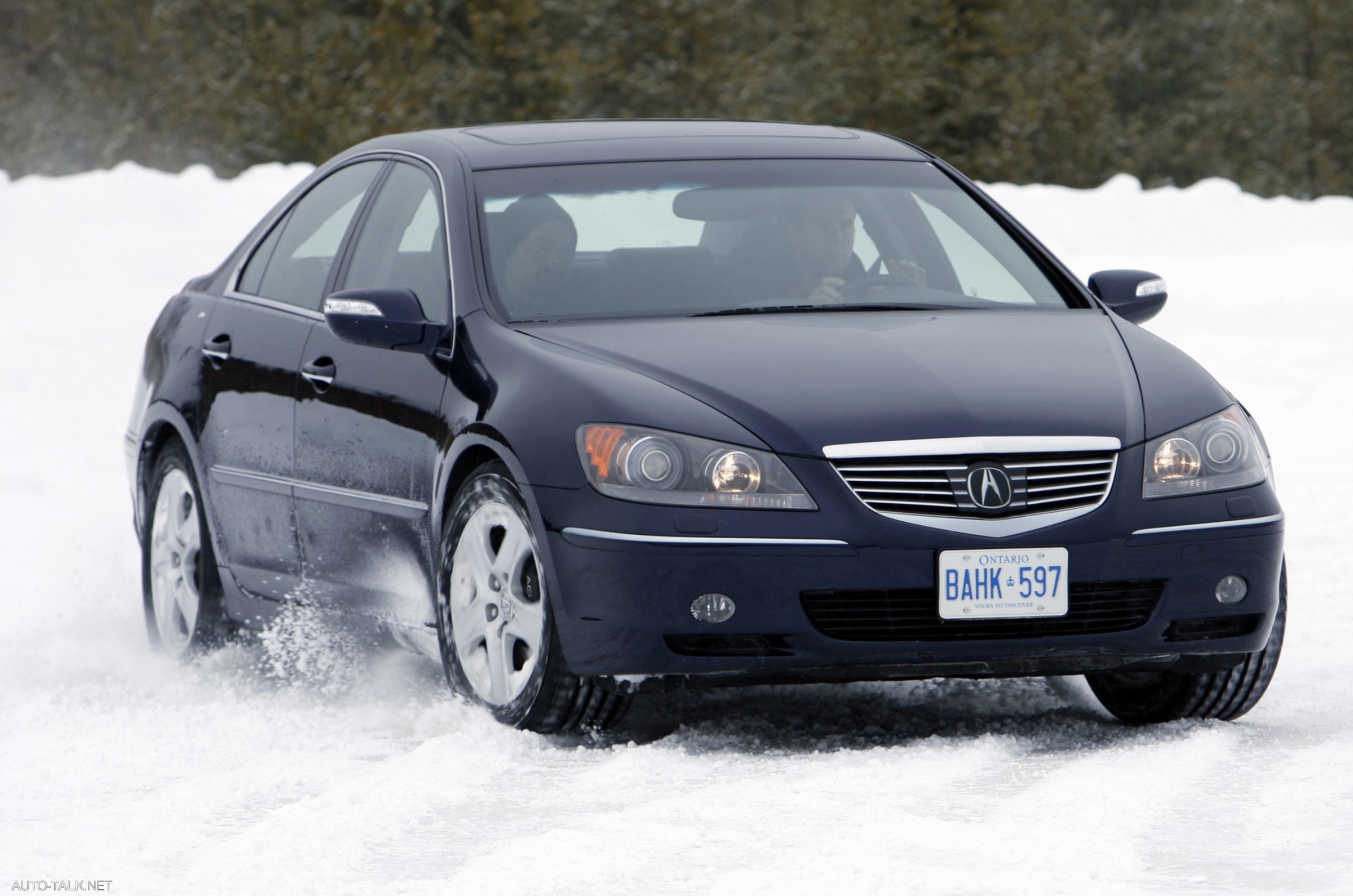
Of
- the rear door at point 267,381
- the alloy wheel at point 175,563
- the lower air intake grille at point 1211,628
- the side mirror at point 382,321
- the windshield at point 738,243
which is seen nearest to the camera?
the lower air intake grille at point 1211,628

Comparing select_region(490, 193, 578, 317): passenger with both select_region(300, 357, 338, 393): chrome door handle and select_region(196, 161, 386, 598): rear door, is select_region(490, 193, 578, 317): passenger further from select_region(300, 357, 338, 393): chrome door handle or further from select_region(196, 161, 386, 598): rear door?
select_region(196, 161, 386, 598): rear door

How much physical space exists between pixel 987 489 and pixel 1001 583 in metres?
0.21

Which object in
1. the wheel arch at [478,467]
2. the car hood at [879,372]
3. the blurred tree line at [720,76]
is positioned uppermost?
the car hood at [879,372]

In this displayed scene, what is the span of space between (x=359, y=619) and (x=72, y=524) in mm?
4159

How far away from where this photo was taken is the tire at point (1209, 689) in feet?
17.1

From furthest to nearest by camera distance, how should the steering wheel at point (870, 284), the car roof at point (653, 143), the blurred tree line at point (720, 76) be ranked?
the blurred tree line at point (720, 76), the car roof at point (653, 143), the steering wheel at point (870, 284)

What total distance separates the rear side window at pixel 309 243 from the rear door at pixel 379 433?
17 centimetres

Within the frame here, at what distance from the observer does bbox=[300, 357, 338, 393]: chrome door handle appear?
588cm

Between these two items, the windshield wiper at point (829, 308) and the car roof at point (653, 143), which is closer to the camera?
the windshield wiper at point (829, 308)

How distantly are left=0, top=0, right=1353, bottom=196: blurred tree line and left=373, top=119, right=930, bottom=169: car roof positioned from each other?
1449 inches

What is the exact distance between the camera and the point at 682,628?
467 cm

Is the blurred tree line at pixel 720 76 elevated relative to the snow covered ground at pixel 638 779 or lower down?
lower down

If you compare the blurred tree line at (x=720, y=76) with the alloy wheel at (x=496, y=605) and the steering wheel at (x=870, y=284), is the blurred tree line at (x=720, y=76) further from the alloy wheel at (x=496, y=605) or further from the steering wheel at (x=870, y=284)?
the alloy wheel at (x=496, y=605)

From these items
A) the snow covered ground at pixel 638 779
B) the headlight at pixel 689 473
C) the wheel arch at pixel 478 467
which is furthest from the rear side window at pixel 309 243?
the headlight at pixel 689 473
